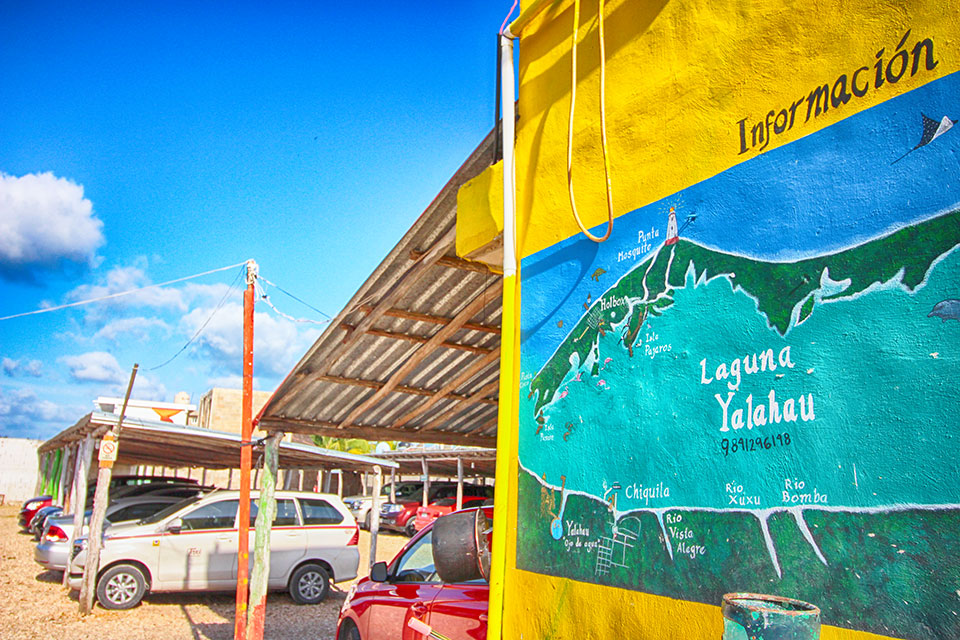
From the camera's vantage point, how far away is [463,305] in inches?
269

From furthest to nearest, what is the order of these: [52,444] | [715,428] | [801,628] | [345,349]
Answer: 1. [52,444]
2. [345,349]
3. [715,428]
4. [801,628]

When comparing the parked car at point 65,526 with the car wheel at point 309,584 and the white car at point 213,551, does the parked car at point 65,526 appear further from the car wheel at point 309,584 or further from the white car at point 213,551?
the car wheel at point 309,584

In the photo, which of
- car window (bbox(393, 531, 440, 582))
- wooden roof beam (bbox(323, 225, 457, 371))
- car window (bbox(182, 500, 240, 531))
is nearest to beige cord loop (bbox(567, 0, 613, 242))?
wooden roof beam (bbox(323, 225, 457, 371))

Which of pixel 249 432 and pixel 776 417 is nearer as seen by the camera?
pixel 776 417

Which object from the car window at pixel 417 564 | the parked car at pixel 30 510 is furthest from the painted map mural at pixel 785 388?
the parked car at pixel 30 510

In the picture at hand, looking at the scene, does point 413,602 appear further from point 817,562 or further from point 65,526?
point 65,526

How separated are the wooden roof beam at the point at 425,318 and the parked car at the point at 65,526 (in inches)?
309

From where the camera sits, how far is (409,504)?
88.0ft

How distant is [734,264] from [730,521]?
1.06 m

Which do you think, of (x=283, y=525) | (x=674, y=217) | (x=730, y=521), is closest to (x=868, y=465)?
(x=730, y=521)

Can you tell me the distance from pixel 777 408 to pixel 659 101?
1.66 meters

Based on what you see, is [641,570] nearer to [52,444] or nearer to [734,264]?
[734,264]

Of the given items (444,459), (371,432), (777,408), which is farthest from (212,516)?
(444,459)

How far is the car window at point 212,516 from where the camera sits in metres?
11.5
